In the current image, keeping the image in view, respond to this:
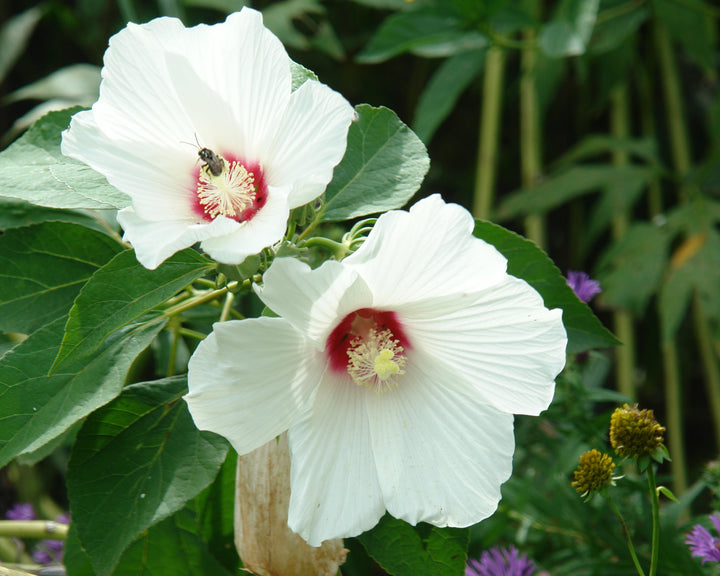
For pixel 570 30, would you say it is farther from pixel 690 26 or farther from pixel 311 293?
pixel 311 293

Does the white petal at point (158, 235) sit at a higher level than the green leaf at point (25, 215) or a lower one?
higher

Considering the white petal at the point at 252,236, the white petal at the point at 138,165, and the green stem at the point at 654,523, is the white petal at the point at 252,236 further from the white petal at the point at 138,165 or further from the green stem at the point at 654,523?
the green stem at the point at 654,523

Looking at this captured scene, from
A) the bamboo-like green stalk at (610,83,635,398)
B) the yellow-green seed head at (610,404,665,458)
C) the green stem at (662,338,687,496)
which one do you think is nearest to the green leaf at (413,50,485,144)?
the bamboo-like green stalk at (610,83,635,398)

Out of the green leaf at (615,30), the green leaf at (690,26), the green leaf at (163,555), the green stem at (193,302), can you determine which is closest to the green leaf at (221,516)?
the green leaf at (163,555)

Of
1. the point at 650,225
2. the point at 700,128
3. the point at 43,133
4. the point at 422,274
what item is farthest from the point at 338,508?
the point at 700,128

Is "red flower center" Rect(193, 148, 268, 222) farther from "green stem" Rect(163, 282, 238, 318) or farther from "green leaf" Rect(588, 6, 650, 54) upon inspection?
"green leaf" Rect(588, 6, 650, 54)

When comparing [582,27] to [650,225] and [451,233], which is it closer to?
[650,225]

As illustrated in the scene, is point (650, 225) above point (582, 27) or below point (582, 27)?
below
